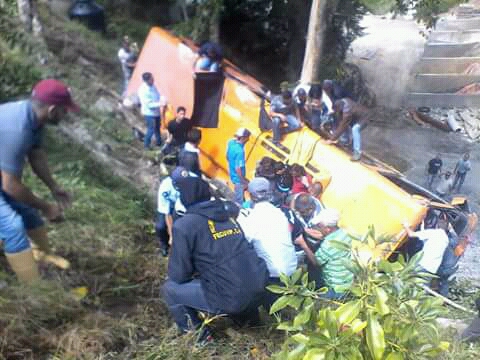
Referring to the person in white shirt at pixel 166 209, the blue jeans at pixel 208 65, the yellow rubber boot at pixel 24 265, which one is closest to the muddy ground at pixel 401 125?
the blue jeans at pixel 208 65

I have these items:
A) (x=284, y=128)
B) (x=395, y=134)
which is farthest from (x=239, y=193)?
(x=395, y=134)

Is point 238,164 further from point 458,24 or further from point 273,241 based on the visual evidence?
point 273,241

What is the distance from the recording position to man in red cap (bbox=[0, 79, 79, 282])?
2544 mm

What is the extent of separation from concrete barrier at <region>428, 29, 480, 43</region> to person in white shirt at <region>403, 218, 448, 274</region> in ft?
5.31

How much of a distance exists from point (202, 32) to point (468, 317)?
237 inches

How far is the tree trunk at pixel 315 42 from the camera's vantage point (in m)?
6.78

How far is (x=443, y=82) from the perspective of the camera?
4602 millimetres

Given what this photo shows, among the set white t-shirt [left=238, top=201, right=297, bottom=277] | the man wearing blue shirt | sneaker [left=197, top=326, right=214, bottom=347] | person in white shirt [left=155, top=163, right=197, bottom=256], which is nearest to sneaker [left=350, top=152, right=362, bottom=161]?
the man wearing blue shirt

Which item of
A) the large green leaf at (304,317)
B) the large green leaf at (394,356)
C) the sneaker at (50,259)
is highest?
the large green leaf at (304,317)

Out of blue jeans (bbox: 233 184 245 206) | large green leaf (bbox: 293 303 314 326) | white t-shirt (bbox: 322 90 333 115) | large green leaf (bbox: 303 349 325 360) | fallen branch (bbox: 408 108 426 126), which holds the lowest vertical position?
blue jeans (bbox: 233 184 245 206)

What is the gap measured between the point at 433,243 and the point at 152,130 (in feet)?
13.4

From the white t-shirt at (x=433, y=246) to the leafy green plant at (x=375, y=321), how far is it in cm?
253

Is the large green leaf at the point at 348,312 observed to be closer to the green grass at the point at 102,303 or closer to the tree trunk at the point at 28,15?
the green grass at the point at 102,303

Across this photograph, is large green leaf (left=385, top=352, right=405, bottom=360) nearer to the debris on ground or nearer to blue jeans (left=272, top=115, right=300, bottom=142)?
the debris on ground
